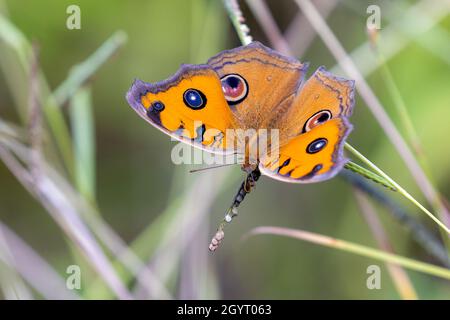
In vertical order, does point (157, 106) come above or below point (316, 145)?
above

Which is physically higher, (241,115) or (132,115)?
(132,115)

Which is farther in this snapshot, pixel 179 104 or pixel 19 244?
pixel 19 244

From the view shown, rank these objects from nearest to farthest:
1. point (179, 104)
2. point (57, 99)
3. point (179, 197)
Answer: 1. point (179, 104)
2. point (57, 99)
3. point (179, 197)

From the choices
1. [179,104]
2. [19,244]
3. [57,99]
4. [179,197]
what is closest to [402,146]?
[179,104]

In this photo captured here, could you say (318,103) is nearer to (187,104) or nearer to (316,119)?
(316,119)

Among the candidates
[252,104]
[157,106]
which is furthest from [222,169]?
[157,106]

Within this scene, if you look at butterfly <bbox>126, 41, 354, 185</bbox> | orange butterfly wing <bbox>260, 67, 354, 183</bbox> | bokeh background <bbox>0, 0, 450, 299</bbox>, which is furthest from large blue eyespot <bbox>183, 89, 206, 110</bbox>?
bokeh background <bbox>0, 0, 450, 299</bbox>

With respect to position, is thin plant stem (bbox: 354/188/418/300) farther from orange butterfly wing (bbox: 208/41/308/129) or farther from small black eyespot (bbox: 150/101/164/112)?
small black eyespot (bbox: 150/101/164/112)
